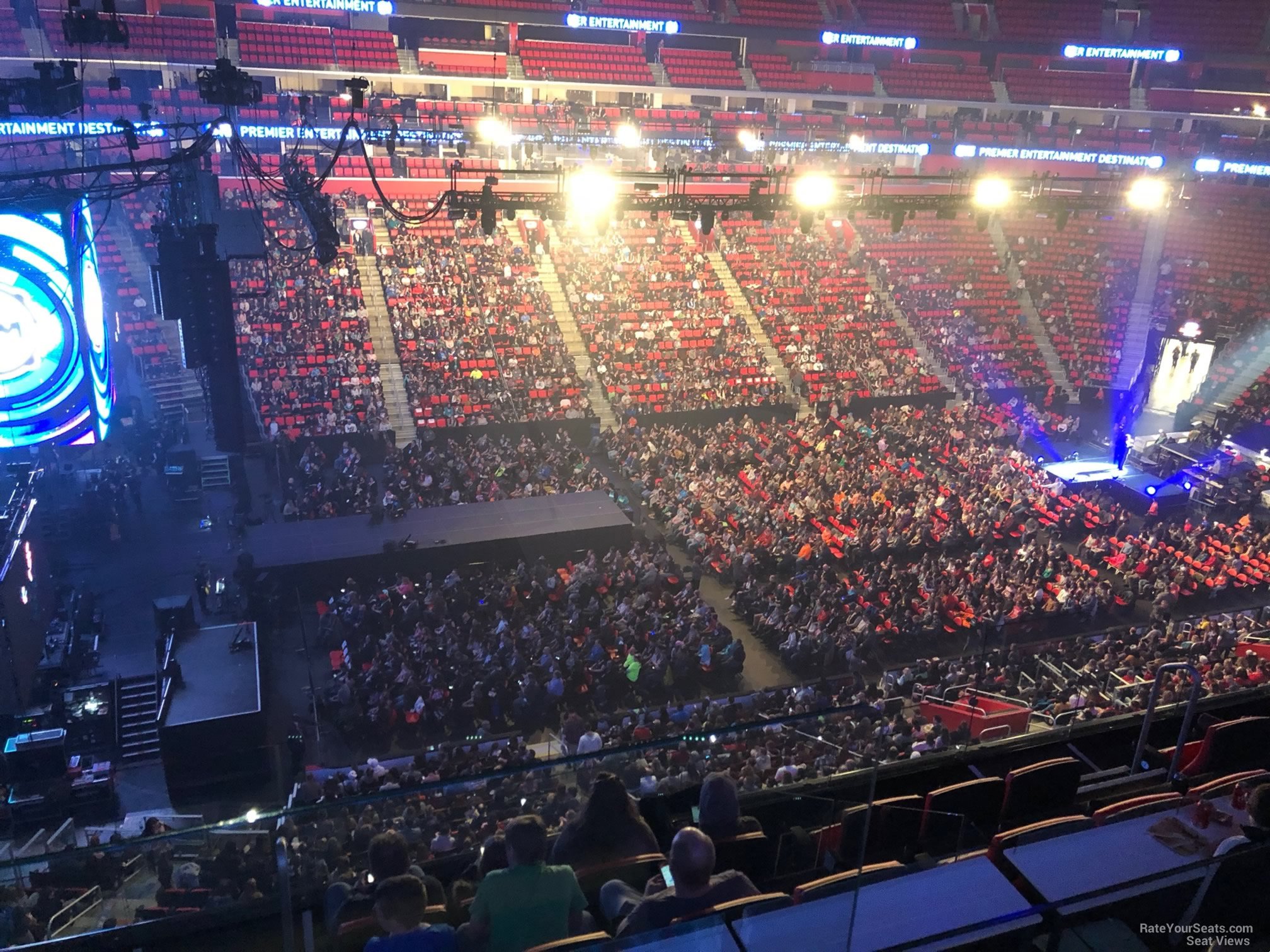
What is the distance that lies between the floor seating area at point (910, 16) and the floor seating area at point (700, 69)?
570 centimetres

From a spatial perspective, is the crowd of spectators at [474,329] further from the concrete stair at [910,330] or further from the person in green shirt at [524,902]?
the person in green shirt at [524,902]

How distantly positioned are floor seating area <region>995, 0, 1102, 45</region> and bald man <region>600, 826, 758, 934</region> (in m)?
39.2

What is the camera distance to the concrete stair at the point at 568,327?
74.9 ft

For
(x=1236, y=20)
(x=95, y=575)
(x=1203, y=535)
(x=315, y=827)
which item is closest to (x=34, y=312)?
(x=95, y=575)

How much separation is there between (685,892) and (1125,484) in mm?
19664

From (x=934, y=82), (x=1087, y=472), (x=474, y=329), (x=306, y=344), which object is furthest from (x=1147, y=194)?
(x=306, y=344)

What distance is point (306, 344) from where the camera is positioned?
70.3 ft

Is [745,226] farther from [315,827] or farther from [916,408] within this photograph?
[315,827]

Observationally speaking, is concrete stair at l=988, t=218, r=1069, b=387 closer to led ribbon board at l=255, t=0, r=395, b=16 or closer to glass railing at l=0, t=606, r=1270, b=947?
led ribbon board at l=255, t=0, r=395, b=16

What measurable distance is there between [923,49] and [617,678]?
1259 inches

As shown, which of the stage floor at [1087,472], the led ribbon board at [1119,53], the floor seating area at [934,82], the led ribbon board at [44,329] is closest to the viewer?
the led ribbon board at [44,329]

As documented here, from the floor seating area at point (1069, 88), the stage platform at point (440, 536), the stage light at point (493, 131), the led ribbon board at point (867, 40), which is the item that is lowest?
the stage platform at point (440, 536)

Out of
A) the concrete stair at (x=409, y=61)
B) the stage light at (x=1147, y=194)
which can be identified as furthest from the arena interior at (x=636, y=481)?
the stage light at (x=1147, y=194)

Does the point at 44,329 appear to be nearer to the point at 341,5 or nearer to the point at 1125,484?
the point at 1125,484
